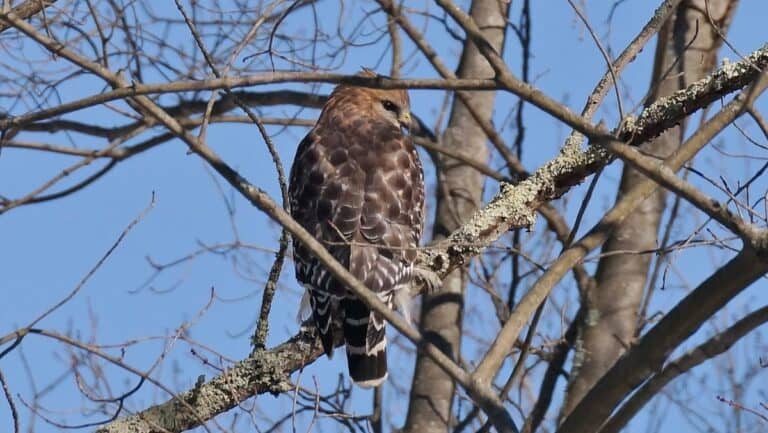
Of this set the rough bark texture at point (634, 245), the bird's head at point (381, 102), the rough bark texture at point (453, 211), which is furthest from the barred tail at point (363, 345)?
the rough bark texture at point (634, 245)

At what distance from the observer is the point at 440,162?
8.99m

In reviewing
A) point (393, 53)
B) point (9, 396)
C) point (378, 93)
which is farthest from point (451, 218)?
point (9, 396)

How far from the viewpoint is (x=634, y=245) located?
8.34 m

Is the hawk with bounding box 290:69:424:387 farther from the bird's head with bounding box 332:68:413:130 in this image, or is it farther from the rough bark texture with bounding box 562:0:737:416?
Result: the rough bark texture with bounding box 562:0:737:416

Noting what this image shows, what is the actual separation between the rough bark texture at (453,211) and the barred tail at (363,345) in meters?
2.97

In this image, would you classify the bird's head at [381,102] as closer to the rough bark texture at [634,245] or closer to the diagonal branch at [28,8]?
the diagonal branch at [28,8]

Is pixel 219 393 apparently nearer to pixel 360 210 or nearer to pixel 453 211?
pixel 360 210

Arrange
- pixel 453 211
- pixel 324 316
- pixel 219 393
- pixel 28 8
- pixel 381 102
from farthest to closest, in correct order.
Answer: pixel 453 211
pixel 381 102
pixel 28 8
pixel 324 316
pixel 219 393

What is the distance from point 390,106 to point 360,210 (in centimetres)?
127

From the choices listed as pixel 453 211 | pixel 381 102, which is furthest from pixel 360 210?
pixel 453 211

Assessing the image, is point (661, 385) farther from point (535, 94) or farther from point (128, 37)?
point (128, 37)

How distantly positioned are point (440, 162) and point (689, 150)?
17.6ft

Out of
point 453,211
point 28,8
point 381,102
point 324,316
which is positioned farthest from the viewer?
point 453,211

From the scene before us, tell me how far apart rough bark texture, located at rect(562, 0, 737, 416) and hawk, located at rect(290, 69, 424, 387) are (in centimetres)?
235
